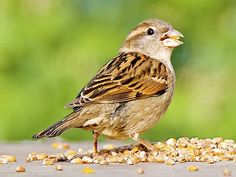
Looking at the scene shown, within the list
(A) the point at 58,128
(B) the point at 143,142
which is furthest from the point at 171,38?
(A) the point at 58,128

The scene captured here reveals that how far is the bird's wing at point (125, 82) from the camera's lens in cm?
570

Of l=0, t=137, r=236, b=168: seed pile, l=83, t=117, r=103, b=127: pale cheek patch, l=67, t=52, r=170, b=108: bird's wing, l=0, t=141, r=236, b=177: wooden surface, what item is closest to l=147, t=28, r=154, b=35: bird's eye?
l=67, t=52, r=170, b=108: bird's wing

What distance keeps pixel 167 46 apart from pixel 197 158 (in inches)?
39.1

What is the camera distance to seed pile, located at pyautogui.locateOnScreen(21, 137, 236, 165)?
5320 millimetres

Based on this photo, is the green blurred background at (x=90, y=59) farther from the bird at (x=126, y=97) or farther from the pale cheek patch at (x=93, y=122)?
the pale cheek patch at (x=93, y=122)

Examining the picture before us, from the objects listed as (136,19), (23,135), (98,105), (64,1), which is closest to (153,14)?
(136,19)

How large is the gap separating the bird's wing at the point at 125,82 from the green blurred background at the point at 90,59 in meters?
0.94

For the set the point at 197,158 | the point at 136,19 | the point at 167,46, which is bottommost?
the point at 197,158

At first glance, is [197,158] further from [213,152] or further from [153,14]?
[153,14]

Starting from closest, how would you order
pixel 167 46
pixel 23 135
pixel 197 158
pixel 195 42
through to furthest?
pixel 197 158
pixel 167 46
pixel 23 135
pixel 195 42

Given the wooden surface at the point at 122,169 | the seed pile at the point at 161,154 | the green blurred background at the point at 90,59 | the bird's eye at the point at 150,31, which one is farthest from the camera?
the green blurred background at the point at 90,59

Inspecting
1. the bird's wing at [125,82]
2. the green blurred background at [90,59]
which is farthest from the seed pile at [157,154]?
the green blurred background at [90,59]

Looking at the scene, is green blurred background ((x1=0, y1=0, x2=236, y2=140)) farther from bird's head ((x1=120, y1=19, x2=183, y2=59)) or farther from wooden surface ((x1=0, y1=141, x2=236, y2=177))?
wooden surface ((x1=0, y1=141, x2=236, y2=177))

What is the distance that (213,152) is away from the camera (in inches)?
218
